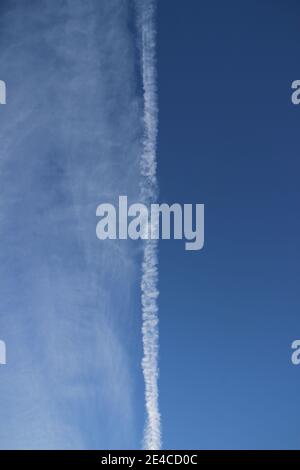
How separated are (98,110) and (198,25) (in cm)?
47

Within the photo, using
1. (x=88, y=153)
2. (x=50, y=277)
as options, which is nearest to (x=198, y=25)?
(x=88, y=153)

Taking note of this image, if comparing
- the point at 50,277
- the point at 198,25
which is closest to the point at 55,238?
the point at 50,277

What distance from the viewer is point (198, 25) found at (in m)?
1.59

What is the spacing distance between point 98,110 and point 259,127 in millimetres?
585

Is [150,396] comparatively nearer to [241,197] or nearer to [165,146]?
[241,197]

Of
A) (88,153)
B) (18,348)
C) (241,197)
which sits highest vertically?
(88,153)

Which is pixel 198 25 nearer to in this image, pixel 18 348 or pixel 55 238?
pixel 55 238

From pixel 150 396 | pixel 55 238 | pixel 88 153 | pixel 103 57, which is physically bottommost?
pixel 150 396

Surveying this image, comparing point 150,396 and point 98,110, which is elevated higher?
point 98,110

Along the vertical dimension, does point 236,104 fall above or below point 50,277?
above

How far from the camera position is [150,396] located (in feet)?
5.34
